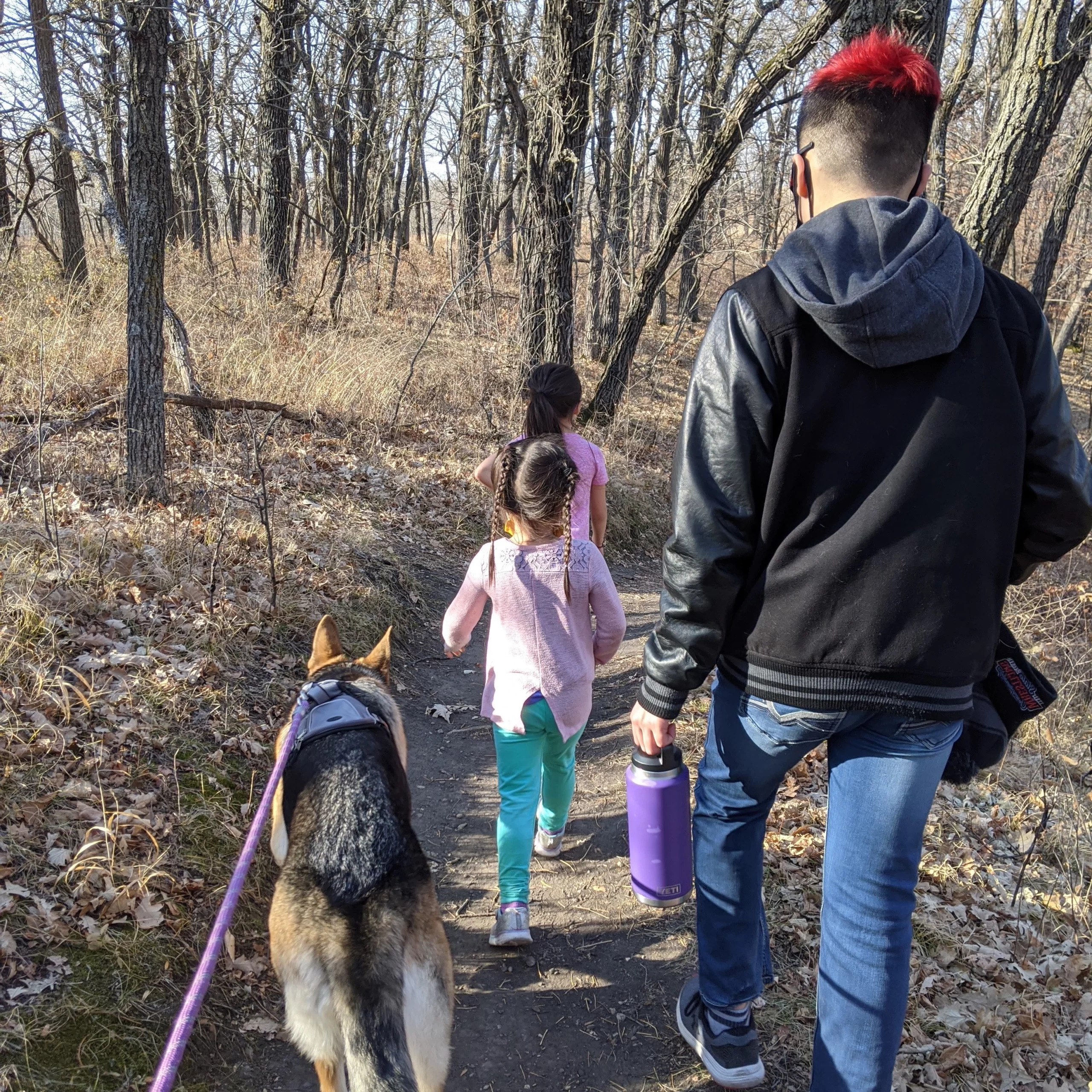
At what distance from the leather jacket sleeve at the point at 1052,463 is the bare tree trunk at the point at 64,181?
1107 cm

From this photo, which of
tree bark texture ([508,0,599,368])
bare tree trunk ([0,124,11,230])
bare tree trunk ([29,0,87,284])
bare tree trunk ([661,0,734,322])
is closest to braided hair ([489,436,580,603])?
tree bark texture ([508,0,599,368])

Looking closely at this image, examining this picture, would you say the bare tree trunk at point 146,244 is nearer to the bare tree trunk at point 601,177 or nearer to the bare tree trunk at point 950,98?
the bare tree trunk at point 601,177

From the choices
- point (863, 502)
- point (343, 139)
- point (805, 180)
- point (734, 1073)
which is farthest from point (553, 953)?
point (343, 139)

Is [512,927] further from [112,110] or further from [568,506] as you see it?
[112,110]

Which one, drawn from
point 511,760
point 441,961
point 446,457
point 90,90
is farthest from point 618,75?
point 441,961

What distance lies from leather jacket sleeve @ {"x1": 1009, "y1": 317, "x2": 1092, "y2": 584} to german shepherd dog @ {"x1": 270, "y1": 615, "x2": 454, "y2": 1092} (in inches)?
82.0

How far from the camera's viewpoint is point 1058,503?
2.00 metres

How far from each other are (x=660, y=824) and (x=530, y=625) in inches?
40.0

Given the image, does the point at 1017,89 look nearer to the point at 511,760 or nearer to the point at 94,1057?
the point at 511,760

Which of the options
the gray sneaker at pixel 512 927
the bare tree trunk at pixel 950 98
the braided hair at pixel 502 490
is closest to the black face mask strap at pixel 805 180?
the braided hair at pixel 502 490

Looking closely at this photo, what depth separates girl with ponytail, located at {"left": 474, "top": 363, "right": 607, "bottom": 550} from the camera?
4496 millimetres

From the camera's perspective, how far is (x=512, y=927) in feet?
11.0

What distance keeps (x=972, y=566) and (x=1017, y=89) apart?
5.79 meters

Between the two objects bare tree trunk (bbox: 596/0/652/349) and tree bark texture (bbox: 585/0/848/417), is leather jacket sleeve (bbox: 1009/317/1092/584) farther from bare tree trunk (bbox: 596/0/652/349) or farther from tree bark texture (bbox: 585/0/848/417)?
bare tree trunk (bbox: 596/0/652/349)
